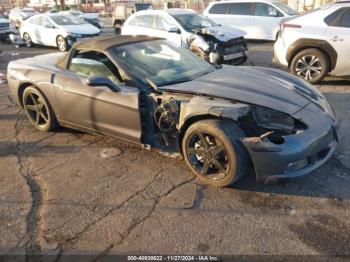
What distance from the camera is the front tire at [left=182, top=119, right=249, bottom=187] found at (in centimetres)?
311

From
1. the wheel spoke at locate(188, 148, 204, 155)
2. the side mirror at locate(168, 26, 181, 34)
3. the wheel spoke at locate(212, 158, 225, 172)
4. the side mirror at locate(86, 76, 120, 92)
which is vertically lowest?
the wheel spoke at locate(212, 158, 225, 172)

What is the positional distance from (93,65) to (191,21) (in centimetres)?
577

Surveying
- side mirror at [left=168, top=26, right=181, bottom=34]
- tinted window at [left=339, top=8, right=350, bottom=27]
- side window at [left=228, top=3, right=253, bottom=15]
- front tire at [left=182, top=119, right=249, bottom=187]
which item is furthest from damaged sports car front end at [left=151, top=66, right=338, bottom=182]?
side window at [left=228, top=3, right=253, bottom=15]

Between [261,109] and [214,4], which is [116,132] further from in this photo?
[214,4]

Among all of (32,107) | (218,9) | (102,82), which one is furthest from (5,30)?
(102,82)

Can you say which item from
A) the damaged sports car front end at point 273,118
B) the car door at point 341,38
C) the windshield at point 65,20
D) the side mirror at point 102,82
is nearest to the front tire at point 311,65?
the car door at point 341,38

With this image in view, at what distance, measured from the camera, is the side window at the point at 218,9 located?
42.3 feet

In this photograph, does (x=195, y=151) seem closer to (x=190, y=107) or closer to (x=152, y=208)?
(x=190, y=107)

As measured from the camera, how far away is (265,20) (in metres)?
12.2

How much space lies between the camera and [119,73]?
390 centimetres

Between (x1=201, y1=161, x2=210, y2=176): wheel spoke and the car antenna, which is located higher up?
the car antenna

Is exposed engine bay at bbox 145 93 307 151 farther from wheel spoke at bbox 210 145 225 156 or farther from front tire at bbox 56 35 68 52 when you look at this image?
front tire at bbox 56 35 68 52

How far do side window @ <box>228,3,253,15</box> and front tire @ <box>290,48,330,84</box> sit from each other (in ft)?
21.2

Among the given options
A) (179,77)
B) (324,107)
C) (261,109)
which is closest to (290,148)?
(261,109)
